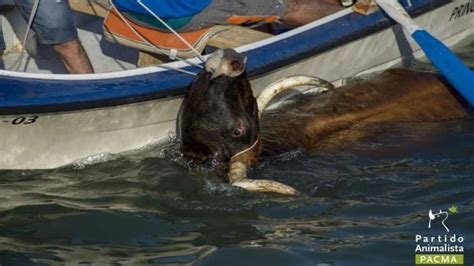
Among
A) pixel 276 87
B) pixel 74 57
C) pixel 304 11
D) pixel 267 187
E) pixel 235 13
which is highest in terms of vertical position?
pixel 304 11

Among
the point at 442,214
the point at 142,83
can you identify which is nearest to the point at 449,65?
the point at 442,214

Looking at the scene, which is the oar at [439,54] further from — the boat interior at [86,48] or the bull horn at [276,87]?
the bull horn at [276,87]

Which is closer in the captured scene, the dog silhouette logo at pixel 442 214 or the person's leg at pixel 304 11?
the dog silhouette logo at pixel 442 214

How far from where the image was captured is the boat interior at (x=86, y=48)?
699cm

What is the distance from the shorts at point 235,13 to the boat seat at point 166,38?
0.19 feet

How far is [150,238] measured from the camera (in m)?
5.19

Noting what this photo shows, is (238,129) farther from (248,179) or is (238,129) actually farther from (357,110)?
(357,110)

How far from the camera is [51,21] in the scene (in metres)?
6.22

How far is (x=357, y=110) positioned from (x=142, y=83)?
4.50 ft

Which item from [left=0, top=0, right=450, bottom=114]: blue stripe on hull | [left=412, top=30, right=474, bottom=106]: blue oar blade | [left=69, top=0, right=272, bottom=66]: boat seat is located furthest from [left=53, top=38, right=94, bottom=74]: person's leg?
[left=412, top=30, right=474, bottom=106]: blue oar blade

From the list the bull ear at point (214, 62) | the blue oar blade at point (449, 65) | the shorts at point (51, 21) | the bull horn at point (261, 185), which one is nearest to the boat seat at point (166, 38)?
the shorts at point (51, 21)

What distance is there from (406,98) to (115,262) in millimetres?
2489

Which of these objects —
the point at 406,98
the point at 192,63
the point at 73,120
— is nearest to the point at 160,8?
the point at 192,63

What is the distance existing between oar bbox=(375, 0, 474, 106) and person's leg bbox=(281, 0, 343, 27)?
34cm
